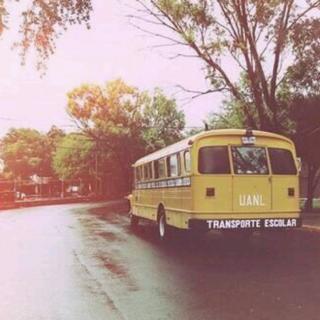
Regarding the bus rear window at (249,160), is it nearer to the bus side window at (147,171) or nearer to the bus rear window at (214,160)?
the bus rear window at (214,160)

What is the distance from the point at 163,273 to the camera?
33.4 feet

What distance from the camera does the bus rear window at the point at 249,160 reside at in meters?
13.9

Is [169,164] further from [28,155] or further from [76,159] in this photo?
[28,155]

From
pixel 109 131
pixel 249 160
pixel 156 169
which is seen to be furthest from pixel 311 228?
pixel 109 131

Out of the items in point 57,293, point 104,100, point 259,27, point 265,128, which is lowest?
point 57,293

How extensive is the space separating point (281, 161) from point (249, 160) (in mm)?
862

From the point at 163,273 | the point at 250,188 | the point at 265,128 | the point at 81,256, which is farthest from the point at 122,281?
the point at 265,128

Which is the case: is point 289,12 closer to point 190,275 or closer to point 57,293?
point 190,275

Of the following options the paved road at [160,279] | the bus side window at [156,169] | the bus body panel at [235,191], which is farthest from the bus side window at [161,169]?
the bus body panel at [235,191]

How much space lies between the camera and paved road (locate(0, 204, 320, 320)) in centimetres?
716

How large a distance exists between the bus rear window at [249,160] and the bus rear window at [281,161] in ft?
0.61

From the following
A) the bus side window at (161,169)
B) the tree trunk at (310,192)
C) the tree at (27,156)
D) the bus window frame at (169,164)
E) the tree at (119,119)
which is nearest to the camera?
the bus window frame at (169,164)

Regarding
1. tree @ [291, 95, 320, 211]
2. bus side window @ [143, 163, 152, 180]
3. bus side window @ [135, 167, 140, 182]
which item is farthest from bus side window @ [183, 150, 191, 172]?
tree @ [291, 95, 320, 211]

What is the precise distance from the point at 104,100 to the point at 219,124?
111 ft
